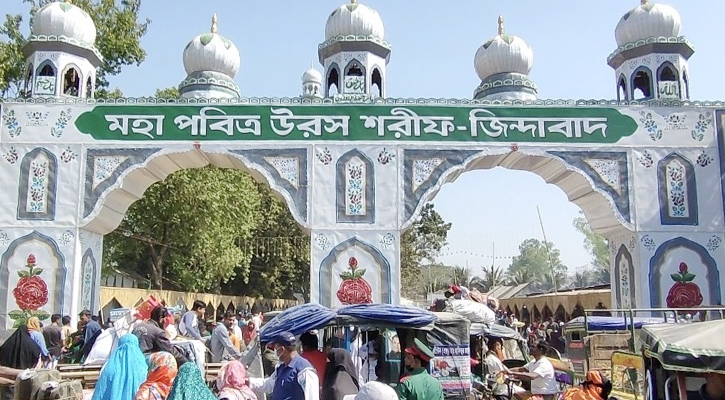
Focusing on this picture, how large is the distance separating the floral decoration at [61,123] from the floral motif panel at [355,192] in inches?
192

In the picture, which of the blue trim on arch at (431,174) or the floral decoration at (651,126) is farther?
the floral decoration at (651,126)

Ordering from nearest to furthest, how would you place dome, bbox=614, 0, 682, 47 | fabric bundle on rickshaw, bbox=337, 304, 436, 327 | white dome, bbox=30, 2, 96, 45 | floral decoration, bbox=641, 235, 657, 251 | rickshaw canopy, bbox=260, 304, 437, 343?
rickshaw canopy, bbox=260, 304, 437, 343, fabric bundle on rickshaw, bbox=337, 304, 436, 327, floral decoration, bbox=641, 235, 657, 251, white dome, bbox=30, 2, 96, 45, dome, bbox=614, 0, 682, 47

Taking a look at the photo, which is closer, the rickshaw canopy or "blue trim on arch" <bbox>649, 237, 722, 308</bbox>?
the rickshaw canopy

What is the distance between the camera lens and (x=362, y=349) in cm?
816

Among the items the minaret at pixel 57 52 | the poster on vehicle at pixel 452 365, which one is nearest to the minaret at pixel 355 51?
the minaret at pixel 57 52

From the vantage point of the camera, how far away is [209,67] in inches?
555

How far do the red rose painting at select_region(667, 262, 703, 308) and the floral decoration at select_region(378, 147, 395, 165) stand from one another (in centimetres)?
515

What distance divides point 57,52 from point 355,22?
5437 mm

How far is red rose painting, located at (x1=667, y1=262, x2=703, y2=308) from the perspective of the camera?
1220 cm

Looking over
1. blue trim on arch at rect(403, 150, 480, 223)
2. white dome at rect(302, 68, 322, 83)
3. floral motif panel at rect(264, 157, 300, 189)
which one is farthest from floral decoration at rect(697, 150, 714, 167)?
white dome at rect(302, 68, 322, 83)

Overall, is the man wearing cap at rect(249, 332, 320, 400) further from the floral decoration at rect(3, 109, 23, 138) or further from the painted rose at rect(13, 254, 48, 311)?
the floral decoration at rect(3, 109, 23, 138)

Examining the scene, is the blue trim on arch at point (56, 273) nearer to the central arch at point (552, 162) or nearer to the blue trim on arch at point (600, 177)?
the central arch at point (552, 162)

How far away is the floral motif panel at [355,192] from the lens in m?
12.3

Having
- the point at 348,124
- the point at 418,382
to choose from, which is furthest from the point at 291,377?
the point at 348,124
